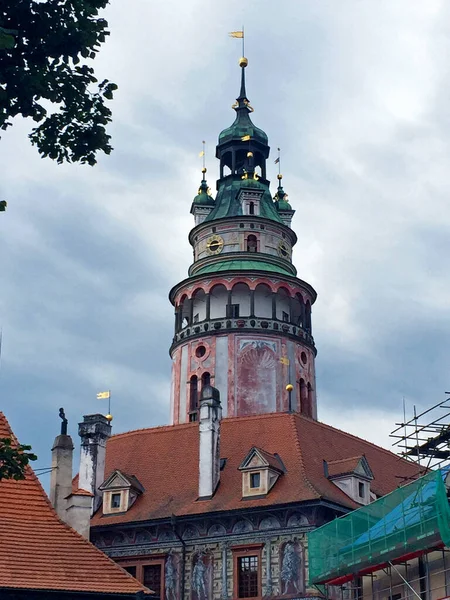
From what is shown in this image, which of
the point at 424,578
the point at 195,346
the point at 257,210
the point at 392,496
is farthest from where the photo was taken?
the point at 257,210

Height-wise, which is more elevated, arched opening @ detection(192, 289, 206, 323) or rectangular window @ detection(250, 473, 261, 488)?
arched opening @ detection(192, 289, 206, 323)

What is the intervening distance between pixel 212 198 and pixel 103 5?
3771 cm

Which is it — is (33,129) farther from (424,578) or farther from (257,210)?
(257,210)

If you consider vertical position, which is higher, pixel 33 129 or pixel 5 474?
pixel 33 129

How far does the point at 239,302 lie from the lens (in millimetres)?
43625

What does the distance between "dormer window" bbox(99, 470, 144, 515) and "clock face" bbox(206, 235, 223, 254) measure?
15531mm

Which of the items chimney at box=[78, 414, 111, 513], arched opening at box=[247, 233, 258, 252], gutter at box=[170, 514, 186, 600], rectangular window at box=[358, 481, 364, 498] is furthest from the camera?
arched opening at box=[247, 233, 258, 252]

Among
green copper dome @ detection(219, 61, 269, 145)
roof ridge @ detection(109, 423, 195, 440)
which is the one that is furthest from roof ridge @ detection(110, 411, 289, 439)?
green copper dome @ detection(219, 61, 269, 145)

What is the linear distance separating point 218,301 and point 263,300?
6.23ft

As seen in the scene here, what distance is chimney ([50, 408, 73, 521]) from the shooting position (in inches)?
907

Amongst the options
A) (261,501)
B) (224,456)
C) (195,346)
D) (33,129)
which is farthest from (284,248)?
(33,129)

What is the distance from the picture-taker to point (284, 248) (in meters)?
47.0

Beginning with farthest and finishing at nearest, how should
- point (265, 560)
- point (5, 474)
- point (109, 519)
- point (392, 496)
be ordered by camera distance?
point (109, 519), point (265, 560), point (392, 496), point (5, 474)

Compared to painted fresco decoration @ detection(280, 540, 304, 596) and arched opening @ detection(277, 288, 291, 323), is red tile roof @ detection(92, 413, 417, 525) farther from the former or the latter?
arched opening @ detection(277, 288, 291, 323)
